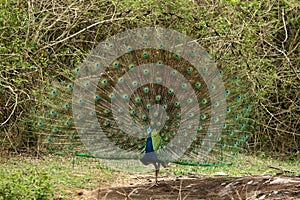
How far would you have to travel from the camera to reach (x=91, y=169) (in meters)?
7.63

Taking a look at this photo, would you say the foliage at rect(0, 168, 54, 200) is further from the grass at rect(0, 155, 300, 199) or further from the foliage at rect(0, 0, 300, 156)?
the foliage at rect(0, 0, 300, 156)

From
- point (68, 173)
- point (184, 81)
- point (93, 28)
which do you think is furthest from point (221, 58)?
point (68, 173)

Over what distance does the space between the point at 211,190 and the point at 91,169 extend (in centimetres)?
237

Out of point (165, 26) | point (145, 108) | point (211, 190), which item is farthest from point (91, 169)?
point (165, 26)

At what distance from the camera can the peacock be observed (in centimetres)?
720

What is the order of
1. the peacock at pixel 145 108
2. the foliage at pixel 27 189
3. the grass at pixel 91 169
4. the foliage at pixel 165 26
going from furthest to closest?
the foliage at pixel 165 26 < the peacock at pixel 145 108 < the grass at pixel 91 169 < the foliage at pixel 27 189

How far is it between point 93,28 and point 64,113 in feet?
5.45

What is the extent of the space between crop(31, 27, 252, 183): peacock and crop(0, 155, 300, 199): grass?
0.75 feet

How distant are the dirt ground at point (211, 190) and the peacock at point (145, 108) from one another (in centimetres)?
75

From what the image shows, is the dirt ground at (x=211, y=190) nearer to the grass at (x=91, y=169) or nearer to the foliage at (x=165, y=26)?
the grass at (x=91, y=169)

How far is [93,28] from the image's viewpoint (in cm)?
875

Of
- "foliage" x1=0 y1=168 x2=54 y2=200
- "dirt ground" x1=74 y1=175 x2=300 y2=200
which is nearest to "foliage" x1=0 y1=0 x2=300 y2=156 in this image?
"dirt ground" x1=74 y1=175 x2=300 y2=200

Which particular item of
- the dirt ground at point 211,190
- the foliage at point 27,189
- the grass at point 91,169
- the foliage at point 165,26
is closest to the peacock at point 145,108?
the grass at point 91,169

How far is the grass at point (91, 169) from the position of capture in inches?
265
